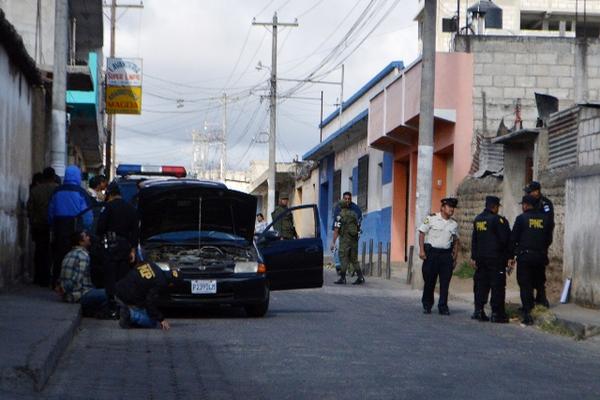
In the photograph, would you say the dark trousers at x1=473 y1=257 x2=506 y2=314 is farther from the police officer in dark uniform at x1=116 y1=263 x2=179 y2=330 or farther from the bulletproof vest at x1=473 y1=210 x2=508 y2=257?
the police officer in dark uniform at x1=116 y1=263 x2=179 y2=330

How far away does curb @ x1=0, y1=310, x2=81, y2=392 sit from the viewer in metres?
8.56

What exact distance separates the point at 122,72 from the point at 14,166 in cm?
1743

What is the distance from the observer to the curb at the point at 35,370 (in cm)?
856

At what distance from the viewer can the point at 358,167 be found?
4506cm

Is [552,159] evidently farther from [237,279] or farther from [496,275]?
[237,279]

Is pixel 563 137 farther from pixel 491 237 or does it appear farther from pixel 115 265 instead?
pixel 115 265

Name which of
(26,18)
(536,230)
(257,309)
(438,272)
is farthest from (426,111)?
(26,18)

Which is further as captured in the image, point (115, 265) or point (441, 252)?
point (441, 252)

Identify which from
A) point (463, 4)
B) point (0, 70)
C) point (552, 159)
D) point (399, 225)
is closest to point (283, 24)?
point (399, 225)

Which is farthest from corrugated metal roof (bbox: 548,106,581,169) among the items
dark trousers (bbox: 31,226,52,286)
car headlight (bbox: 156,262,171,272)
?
dark trousers (bbox: 31,226,52,286)

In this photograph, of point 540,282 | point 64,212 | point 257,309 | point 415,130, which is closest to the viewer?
point 257,309

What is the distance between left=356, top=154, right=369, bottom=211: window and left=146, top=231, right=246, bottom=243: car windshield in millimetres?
26588

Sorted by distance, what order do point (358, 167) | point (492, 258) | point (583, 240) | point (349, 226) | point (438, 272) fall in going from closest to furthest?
point (492, 258) < point (438, 272) < point (583, 240) < point (349, 226) < point (358, 167)

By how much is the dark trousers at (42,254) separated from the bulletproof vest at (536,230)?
25.2 ft
